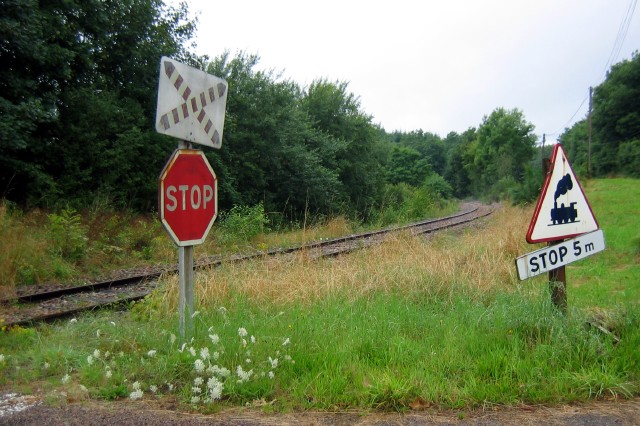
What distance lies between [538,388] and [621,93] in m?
64.0

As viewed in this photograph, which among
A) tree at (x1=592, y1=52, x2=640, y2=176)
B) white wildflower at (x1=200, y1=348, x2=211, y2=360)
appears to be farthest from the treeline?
tree at (x1=592, y1=52, x2=640, y2=176)

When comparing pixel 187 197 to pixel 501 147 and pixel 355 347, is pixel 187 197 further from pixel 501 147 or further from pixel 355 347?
pixel 501 147

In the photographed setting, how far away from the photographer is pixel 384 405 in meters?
3.21

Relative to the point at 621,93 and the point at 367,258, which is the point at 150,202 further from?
the point at 621,93

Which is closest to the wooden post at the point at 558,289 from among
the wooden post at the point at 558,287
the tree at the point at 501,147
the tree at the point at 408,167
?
the wooden post at the point at 558,287

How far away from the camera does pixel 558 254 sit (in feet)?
14.3

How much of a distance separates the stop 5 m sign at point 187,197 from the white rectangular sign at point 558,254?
8.59 ft

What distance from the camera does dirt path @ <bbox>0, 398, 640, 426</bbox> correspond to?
297 centimetres

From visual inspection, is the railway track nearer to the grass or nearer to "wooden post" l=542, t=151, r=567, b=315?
the grass

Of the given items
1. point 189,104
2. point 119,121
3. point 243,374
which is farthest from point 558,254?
point 119,121

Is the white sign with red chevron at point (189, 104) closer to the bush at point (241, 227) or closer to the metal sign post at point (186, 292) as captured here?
the metal sign post at point (186, 292)

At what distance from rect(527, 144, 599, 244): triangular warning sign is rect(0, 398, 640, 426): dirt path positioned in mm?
1493

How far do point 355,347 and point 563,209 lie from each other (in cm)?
217

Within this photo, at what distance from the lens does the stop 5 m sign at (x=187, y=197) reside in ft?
12.6
